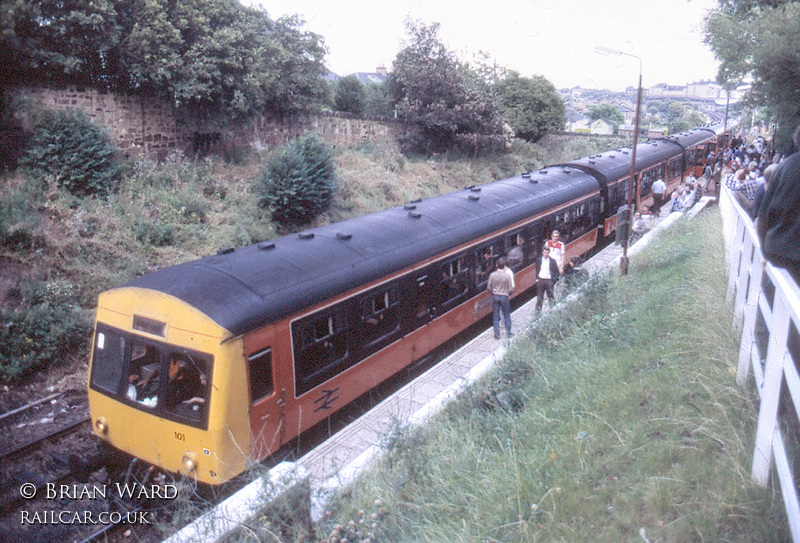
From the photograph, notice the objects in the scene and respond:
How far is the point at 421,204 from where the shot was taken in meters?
11.1

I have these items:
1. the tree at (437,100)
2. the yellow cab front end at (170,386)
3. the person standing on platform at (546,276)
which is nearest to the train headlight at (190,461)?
the yellow cab front end at (170,386)

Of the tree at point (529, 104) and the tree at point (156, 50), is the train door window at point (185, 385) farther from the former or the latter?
the tree at point (529, 104)

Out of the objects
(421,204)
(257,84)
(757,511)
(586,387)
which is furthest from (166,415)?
(257,84)

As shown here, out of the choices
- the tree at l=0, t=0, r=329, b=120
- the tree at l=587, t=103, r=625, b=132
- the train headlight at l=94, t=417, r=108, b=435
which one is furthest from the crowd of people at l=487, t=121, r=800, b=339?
the tree at l=587, t=103, r=625, b=132

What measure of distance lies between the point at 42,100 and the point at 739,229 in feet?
49.1

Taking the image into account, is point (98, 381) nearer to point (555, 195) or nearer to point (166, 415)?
point (166, 415)

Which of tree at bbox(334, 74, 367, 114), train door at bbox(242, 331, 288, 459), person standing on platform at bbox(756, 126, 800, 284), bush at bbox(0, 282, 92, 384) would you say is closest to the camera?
person standing on platform at bbox(756, 126, 800, 284)

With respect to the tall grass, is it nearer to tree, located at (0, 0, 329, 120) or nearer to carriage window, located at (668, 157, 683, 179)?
tree, located at (0, 0, 329, 120)

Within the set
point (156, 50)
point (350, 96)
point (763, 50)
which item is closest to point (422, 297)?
point (156, 50)

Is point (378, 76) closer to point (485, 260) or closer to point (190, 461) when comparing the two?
point (485, 260)

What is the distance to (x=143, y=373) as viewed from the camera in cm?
629

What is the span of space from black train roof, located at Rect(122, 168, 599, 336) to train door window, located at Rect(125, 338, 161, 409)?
0.70m

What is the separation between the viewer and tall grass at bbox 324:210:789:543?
334 cm

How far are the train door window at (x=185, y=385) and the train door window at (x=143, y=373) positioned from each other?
0.26m
